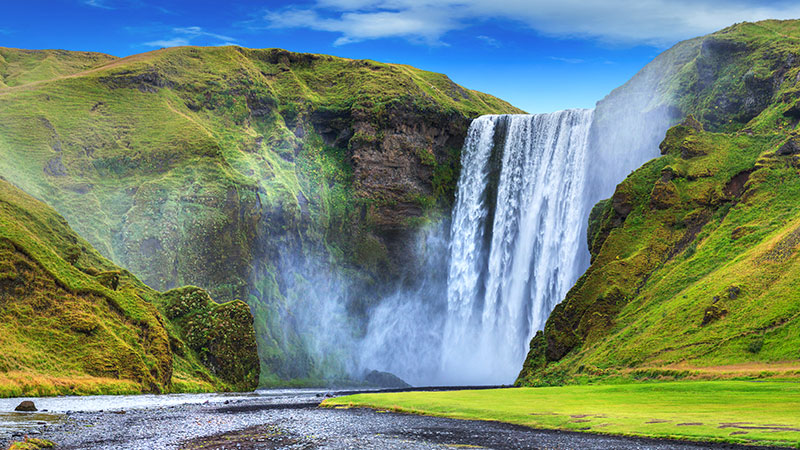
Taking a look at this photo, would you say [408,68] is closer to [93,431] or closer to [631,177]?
[631,177]

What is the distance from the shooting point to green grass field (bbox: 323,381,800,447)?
23688mm

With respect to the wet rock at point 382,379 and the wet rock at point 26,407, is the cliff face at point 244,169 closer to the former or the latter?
the wet rock at point 382,379

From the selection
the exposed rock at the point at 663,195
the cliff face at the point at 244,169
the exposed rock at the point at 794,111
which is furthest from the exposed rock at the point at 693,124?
the cliff face at the point at 244,169

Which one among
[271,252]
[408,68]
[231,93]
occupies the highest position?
[408,68]

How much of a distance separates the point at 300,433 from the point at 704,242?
44.3m

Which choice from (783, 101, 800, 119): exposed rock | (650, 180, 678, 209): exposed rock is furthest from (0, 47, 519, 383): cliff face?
(783, 101, 800, 119): exposed rock

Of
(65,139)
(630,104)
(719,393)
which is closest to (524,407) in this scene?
(719,393)

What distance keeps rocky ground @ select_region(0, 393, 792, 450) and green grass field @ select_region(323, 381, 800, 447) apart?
3.06 feet

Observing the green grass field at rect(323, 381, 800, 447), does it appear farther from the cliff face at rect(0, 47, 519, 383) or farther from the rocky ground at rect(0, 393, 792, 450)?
the cliff face at rect(0, 47, 519, 383)

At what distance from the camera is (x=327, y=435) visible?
2784 centimetres

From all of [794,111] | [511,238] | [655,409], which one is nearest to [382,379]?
[511,238]

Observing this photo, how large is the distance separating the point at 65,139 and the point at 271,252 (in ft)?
126

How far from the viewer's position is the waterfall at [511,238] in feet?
284

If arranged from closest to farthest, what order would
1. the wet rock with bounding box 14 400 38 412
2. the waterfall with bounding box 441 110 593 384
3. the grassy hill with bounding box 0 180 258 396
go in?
the wet rock with bounding box 14 400 38 412 → the grassy hill with bounding box 0 180 258 396 → the waterfall with bounding box 441 110 593 384
